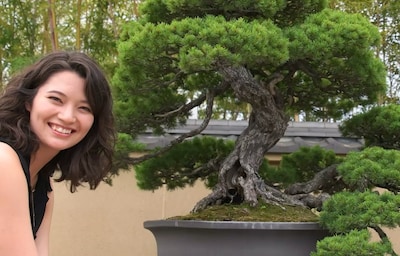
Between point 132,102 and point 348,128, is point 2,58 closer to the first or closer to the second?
point 132,102

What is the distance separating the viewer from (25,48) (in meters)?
3.76

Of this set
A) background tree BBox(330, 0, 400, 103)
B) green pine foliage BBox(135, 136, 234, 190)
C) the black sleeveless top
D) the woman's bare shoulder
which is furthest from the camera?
background tree BBox(330, 0, 400, 103)

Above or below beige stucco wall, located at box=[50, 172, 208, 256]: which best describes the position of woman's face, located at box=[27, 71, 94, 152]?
above

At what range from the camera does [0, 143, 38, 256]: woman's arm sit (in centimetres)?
94

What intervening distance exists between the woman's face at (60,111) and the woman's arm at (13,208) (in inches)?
3.5

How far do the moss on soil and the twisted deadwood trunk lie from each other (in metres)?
0.06

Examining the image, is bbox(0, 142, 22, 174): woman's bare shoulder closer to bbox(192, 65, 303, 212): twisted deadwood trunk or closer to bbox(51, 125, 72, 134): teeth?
bbox(51, 125, 72, 134): teeth

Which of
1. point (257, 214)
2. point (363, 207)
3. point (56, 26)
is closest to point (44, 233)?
point (257, 214)

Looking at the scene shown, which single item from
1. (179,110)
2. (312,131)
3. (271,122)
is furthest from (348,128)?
(312,131)

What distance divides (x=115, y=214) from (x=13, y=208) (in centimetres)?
262

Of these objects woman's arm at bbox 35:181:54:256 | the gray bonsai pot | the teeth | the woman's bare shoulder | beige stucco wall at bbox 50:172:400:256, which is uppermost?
the teeth

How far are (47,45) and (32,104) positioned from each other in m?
3.17

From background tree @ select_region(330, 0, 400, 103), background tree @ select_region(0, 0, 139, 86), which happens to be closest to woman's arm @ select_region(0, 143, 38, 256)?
background tree @ select_region(0, 0, 139, 86)

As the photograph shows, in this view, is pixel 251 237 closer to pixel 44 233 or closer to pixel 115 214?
pixel 44 233
